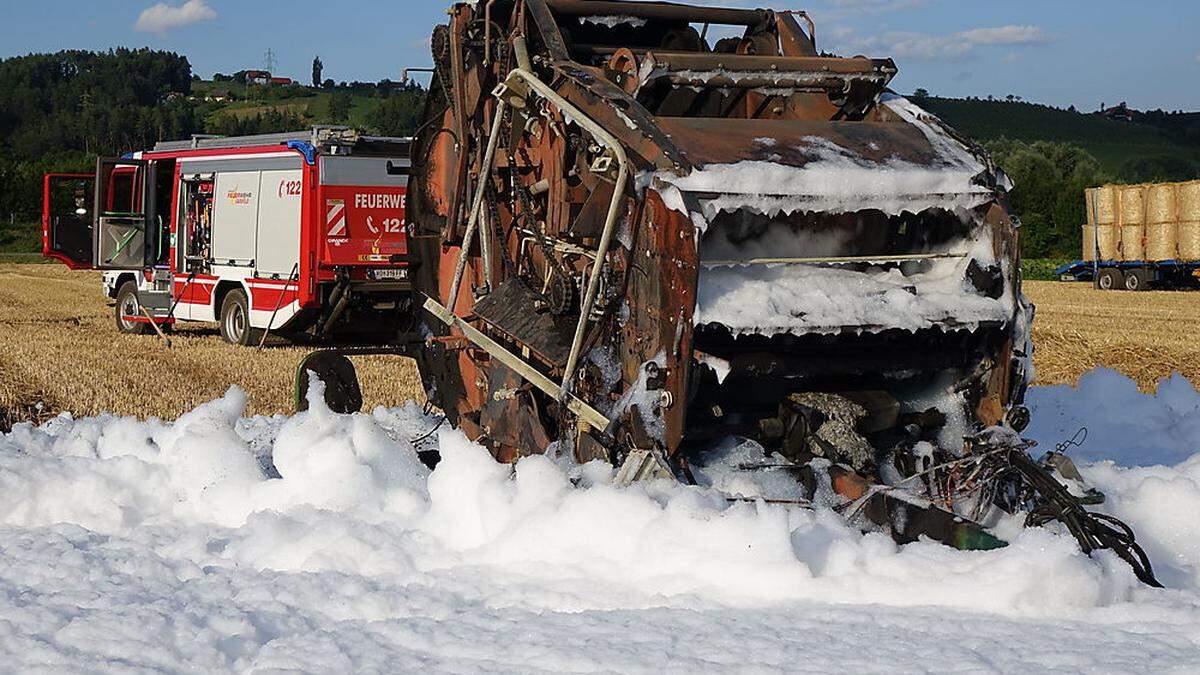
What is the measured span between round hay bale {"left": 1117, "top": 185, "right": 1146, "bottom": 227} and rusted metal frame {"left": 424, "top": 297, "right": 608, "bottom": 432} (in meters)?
28.0

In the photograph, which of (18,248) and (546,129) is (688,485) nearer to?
(546,129)

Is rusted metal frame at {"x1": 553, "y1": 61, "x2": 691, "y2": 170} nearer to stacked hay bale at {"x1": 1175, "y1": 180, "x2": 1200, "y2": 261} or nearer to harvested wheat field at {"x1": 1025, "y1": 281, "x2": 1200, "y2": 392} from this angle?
harvested wheat field at {"x1": 1025, "y1": 281, "x2": 1200, "y2": 392}

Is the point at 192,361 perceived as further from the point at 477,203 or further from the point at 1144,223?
the point at 1144,223

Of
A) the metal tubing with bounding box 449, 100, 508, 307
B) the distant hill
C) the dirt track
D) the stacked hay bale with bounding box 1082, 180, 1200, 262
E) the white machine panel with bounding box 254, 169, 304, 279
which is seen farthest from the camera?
the distant hill

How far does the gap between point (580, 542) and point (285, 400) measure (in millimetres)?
6381

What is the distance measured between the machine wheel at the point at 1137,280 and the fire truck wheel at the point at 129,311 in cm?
2215

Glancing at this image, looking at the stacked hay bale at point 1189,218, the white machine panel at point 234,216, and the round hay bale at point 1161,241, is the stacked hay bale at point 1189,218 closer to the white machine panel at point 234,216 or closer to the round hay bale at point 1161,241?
the round hay bale at point 1161,241

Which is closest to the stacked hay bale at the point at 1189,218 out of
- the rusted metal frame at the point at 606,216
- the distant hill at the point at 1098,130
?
the rusted metal frame at the point at 606,216

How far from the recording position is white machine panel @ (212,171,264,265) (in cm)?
1690

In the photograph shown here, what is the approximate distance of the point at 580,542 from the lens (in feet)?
15.8

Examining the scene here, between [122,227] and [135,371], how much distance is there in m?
7.02

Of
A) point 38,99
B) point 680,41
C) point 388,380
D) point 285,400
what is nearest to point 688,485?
point 680,41

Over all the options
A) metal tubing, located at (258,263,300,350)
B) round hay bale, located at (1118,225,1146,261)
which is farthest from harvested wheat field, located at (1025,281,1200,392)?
metal tubing, located at (258,263,300,350)

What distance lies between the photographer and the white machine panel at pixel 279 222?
16.0 m
